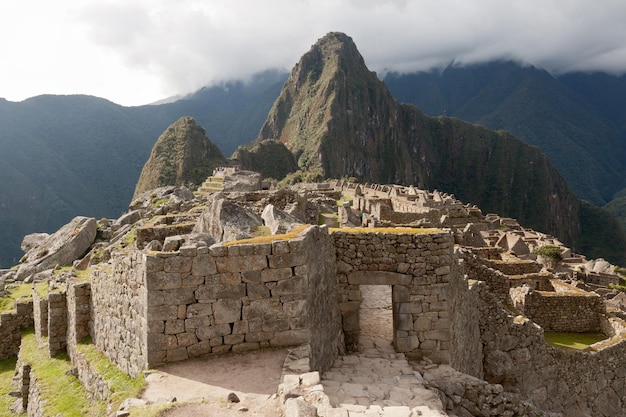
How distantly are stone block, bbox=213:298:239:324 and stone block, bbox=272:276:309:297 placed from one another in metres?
0.55

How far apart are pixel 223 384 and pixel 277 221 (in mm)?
3862

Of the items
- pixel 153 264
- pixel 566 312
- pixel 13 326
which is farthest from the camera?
pixel 566 312

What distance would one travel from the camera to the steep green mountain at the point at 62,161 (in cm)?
9600

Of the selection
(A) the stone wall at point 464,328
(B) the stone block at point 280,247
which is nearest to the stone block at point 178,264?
(B) the stone block at point 280,247

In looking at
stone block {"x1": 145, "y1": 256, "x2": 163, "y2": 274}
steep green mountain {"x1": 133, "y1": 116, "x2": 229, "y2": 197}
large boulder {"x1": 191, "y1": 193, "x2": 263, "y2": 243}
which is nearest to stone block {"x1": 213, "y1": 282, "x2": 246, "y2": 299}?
stone block {"x1": 145, "y1": 256, "x2": 163, "y2": 274}

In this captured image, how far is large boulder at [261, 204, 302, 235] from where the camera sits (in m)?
8.54

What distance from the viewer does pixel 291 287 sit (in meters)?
6.57

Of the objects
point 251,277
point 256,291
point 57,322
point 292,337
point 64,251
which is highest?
point 251,277

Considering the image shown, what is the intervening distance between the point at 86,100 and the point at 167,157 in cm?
5136

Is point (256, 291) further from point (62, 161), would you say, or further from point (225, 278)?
point (62, 161)

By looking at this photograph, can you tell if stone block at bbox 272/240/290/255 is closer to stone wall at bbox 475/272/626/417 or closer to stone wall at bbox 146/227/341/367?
stone wall at bbox 146/227/341/367

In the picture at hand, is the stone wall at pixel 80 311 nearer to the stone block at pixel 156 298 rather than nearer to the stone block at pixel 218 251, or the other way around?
the stone block at pixel 156 298

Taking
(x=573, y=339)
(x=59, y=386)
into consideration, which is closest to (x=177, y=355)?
(x=59, y=386)

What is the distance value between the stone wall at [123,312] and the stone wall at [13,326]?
6.86 meters
